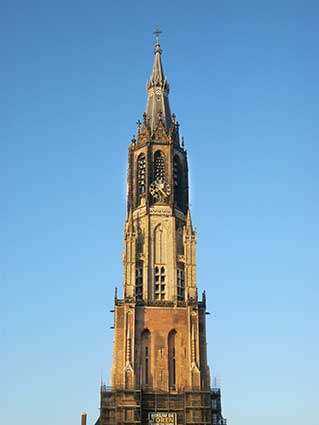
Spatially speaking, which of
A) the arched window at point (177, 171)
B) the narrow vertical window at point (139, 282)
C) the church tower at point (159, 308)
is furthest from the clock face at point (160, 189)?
the narrow vertical window at point (139, 282)

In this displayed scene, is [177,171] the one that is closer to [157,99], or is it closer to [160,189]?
[160,189]

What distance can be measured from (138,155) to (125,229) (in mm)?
11903

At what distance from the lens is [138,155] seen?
97.9 meters

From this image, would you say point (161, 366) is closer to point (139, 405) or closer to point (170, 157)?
point (139, 405)

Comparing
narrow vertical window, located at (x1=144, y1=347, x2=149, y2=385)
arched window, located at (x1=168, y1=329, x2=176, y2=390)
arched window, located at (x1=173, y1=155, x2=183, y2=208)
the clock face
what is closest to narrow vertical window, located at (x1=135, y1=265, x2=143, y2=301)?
arched window, located at (x1=168, y1=329, x2=176, y2=390)

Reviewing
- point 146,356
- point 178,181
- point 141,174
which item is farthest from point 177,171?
point 146,356

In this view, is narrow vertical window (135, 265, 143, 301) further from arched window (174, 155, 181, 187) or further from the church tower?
arched window (174, 155, 181, 187)

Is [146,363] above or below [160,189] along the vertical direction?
below

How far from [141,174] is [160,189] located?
13.2 feet

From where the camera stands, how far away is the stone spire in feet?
332

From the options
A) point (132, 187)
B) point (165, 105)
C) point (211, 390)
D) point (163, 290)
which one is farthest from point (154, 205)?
point (211, 390)

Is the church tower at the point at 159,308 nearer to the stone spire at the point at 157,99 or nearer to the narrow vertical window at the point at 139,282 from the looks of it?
the narrow vertical window at the point at 139,282

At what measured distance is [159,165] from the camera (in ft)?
317

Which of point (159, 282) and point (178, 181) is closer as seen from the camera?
point (159, 282)
